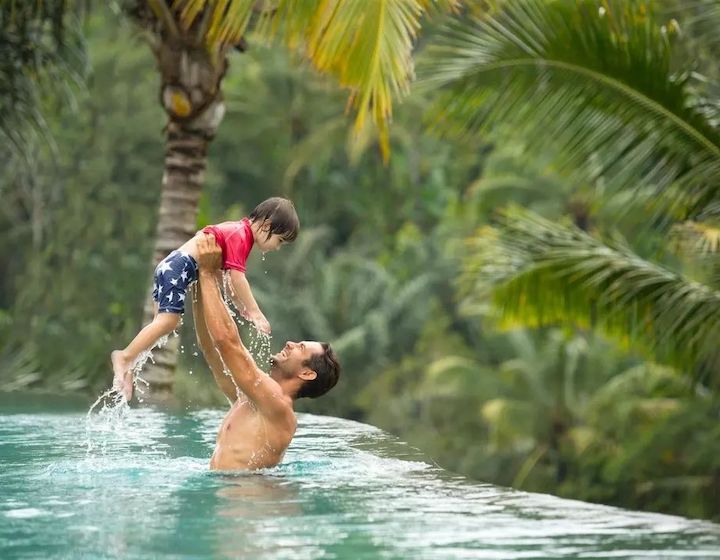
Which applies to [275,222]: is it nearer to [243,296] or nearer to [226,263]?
[226,263]

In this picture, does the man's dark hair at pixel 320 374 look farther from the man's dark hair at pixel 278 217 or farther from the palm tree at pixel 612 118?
the palm tree at pixel 612 118

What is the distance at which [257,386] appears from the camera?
27.5 ft

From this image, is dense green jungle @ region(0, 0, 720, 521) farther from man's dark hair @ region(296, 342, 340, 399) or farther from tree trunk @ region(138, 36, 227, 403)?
man's dark hair @ region(296, 342, 340, 399)

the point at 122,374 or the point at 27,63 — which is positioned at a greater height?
the point at 27,63

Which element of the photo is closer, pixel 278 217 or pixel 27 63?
pixel 278 217

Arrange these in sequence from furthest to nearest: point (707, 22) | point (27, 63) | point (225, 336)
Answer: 1. point (27, 63)
2. point (707, 22)
3. point (225, 336)

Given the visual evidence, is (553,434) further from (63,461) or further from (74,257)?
(63,461)

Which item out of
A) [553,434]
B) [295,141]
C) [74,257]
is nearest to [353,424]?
[553,434]

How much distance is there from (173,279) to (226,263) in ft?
0.99

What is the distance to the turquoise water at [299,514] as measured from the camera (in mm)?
6117

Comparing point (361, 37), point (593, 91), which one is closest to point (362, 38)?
point (361, 37)

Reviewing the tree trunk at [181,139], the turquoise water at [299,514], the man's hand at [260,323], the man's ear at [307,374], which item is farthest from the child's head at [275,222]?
the tree trunk at [181,139]

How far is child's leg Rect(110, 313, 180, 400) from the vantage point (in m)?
8.25

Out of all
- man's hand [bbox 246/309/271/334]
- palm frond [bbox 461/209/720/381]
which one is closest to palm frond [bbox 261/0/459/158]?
man's hand [bbox 246/309/271/334]
